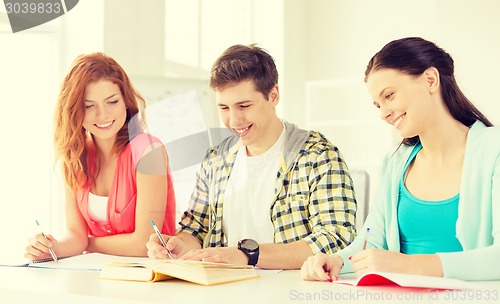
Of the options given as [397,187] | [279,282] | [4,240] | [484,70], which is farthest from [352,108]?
[279,282]

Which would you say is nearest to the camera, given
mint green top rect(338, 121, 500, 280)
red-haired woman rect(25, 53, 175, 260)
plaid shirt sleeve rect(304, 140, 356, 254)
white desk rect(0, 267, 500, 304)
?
white desk rect(0, 267, 500, 304)

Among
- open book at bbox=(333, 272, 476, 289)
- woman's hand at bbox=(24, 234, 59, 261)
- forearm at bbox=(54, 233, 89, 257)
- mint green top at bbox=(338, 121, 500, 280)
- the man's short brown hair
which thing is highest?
the man's short brown hair

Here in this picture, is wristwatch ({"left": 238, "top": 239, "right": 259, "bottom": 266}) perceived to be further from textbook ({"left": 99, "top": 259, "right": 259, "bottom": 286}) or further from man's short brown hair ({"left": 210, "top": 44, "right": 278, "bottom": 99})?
man's short brown hair ({"left": 210, "top": 44, "right": 278, "bottom": 99})

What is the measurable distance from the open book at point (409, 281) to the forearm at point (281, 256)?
0.34 m

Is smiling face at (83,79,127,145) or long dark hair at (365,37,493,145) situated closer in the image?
long dark hair at (365,37,493,145)

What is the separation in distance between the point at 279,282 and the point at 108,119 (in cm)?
95

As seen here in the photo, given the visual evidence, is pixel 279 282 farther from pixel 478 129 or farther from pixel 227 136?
pixel 227 136

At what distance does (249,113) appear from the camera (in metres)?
1.81

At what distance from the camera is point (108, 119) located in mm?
2004

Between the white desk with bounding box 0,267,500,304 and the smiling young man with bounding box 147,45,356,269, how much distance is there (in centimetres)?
39

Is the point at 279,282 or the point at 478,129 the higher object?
the point at 478,129

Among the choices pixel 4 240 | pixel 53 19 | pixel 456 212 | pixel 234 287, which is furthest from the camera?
pixel 53 19

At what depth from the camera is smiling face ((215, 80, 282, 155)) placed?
1.80 metres

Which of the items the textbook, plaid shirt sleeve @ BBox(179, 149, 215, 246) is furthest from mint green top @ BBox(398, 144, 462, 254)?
plaid shirt sleeve @ BBox(179, 149, 215, 246)
